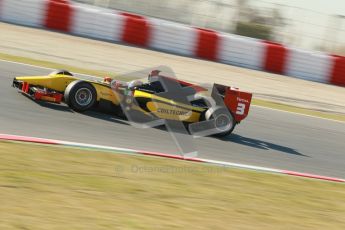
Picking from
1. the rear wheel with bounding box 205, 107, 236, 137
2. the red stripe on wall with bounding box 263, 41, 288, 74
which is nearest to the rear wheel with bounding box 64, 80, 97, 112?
the rear wheel with bounding box 205, 107, 236, 137

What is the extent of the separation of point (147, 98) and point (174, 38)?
8986 mm

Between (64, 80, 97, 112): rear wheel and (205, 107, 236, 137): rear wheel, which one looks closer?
(64, 80, 97, 112): rear wheel

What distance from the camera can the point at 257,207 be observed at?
254 inches

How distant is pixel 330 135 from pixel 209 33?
6784 mm

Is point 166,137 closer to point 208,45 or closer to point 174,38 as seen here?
point 174,38

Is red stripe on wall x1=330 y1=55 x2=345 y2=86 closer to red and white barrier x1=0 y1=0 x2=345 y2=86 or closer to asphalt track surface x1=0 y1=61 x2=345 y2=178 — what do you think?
red and white barrier x1=0 y1=0 x2=345 y2=86

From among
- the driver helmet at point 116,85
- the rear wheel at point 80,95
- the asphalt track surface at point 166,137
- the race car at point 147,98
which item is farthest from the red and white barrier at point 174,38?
the rear wheel at point 80,95

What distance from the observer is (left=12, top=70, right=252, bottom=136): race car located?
8.94 meters

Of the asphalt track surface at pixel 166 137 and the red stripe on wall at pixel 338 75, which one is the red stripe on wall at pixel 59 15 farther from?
the red stripe on wall at pixel 338 75

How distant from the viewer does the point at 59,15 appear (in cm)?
1728

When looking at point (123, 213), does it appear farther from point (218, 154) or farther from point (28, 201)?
point (218, 154)

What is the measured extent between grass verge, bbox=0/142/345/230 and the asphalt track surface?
74 cm

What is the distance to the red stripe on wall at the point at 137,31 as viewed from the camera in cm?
1755

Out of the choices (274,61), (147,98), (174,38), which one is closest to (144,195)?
(147,98)
